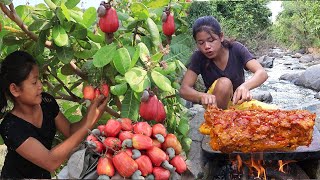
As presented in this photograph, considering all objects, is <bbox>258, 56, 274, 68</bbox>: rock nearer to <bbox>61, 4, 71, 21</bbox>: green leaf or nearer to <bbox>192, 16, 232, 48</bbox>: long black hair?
<bbox>192, 16, 232, 48</bbox>: long black hair

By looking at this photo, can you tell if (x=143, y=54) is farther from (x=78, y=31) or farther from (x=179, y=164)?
(x=179, y=164)

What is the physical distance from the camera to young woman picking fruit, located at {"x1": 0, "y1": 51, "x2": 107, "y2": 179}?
2.21 m

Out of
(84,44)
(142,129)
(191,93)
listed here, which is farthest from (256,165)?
(84,44)

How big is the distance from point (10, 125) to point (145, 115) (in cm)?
81

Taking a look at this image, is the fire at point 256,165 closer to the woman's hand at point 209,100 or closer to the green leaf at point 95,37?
the woman's hand at point 209,100

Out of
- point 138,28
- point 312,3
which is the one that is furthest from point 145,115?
point 312,3

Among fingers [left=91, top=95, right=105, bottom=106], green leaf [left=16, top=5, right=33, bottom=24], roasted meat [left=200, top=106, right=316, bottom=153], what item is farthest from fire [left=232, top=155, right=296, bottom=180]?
green leaf [left=16, top=5, right=33, bottom=24]

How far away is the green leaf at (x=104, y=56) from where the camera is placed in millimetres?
2288

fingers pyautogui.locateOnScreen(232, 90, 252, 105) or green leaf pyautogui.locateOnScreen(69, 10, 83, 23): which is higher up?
green leaf pyautogui.locateOnScreen(69, 10, 83, 23)

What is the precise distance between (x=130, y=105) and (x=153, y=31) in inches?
17.1

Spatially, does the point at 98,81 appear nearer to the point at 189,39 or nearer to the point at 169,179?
the point at 189,39

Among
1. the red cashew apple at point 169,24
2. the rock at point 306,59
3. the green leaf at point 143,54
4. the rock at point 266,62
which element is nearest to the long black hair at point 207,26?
the red cashew apple at point 169,24

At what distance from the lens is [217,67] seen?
3.71 m

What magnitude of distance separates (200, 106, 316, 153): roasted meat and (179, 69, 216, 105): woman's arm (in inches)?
11.7
